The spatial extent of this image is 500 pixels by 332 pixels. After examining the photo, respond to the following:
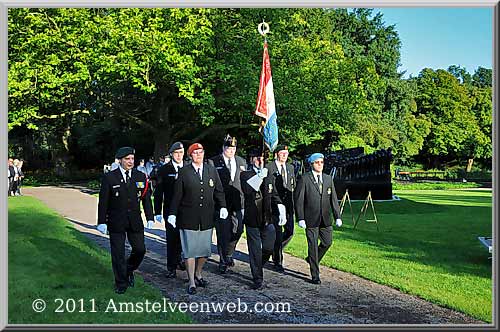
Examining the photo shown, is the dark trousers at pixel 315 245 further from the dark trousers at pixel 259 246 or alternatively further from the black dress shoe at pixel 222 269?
the black dress shoe at pixel 222 269

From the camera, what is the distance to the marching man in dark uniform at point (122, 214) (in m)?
7.45

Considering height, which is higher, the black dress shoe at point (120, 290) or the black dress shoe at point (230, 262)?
the black dress shoe at point (230, 262)

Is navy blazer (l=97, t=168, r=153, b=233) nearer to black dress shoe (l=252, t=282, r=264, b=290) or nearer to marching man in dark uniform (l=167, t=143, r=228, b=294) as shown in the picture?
marching man in dark uniform (l=167, t=143, r=228, b=294)

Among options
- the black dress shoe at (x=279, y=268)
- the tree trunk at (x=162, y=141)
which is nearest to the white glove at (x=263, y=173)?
the black dress shoe at (x=279, y=268)

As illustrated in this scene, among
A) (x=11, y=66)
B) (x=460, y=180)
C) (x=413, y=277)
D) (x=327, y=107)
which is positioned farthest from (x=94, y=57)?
(x=460, y=180)

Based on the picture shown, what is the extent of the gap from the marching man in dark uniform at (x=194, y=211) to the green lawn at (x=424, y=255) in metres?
2.44

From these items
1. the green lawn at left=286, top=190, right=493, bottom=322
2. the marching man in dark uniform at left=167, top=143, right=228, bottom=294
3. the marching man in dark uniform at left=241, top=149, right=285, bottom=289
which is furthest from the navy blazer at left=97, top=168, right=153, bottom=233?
the green lawn at left=286, top=190, right=493, bottom=322

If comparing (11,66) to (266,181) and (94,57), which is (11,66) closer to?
(94,57)

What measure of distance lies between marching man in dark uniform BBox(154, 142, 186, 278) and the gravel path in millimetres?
250

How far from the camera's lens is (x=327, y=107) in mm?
20703

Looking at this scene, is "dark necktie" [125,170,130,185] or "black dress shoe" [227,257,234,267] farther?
"black dress shoe" [227,257,234,267]

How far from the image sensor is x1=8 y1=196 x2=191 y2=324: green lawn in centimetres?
654

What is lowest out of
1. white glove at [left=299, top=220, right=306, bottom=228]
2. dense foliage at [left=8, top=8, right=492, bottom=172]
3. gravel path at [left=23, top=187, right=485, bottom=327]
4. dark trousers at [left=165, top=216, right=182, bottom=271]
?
gravel path at [left=23, top=187, right=485, bottom=327]

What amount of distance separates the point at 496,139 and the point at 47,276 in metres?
5.93
